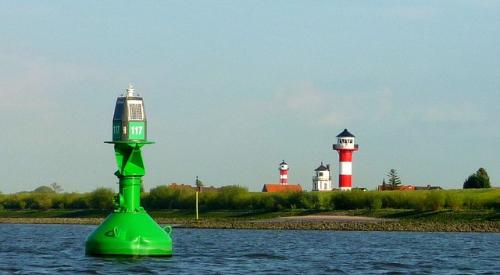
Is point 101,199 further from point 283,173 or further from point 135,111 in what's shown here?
point 135,111

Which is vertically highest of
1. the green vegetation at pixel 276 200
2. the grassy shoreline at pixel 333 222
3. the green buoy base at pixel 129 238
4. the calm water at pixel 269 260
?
the green vegetation at pixel 276 200

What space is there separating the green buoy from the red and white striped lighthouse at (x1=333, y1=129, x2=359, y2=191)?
100910 mm

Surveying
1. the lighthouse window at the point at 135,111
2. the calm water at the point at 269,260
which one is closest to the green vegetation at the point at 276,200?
the calm water at the point at 269,260

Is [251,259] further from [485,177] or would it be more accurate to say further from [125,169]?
[485,177]

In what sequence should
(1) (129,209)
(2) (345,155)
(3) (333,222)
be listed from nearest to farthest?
1. (1) (129,209)
2. (3) (333,222)
3. (2) (345,155)

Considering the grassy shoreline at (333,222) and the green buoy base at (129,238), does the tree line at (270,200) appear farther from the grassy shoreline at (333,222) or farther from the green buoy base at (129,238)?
the green buoy base at (129,238)

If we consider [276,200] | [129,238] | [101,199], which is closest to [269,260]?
[129,238]

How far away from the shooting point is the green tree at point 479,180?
16312 centimetres

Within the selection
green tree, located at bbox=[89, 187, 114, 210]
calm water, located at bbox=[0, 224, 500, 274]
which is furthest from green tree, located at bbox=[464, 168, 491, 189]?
calm water, located at bbox=[0, 224, 500, 274]

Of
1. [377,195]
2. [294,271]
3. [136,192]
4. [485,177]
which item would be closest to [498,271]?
[294,271]

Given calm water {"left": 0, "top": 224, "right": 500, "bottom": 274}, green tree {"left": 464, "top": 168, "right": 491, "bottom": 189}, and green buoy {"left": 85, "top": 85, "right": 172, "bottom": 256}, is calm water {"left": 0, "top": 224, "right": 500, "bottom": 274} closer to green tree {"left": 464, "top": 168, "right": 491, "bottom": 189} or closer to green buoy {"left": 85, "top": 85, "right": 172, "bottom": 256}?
green buoy {"left": 85, "top": 85, "right": 172, "bottom": 256}

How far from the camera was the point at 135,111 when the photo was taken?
153 feet

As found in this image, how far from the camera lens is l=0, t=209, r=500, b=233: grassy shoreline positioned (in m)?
112

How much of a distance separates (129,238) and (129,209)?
1.69 metres
